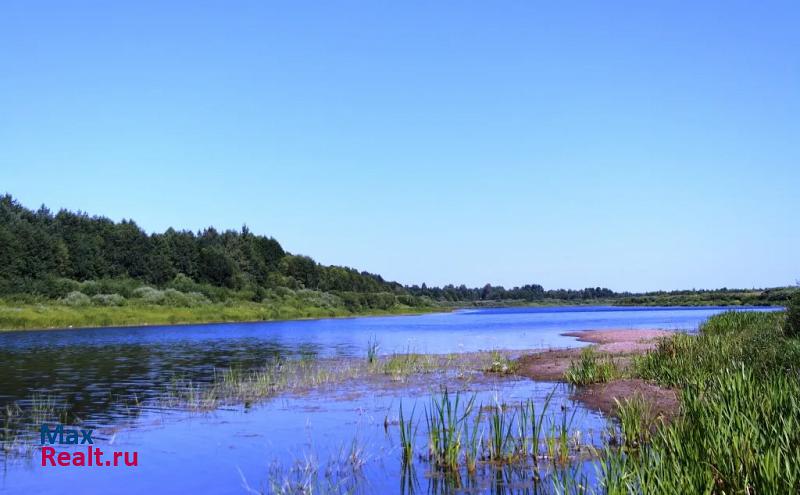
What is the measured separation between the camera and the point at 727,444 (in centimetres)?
986

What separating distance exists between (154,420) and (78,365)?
19813 millimetres

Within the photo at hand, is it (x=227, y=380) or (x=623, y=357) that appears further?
(x=623, y=357)

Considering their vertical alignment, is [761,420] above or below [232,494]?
above

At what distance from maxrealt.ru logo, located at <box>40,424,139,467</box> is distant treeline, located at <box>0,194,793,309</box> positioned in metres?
73.7

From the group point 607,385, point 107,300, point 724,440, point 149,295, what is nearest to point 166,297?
point 149,295

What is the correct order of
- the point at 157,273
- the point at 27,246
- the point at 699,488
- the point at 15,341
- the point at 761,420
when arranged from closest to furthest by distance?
the point at 699,488 < the point at 761,420 < the point at 15,341 < the point at 27,246 < the point at 157,273

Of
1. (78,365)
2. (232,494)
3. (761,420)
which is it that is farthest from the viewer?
(78,365)

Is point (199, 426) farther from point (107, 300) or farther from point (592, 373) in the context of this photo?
point (107, 300)

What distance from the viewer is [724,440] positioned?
9.62 meters

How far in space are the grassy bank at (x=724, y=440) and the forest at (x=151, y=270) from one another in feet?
273

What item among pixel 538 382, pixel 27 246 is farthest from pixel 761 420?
pixel 27 246

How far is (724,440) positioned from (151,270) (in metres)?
115

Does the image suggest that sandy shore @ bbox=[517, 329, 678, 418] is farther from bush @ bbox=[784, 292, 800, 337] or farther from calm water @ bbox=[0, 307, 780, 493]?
bush @ bbox=[784, 292, 800, 337]

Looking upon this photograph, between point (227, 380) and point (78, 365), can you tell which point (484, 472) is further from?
point (78, 365)
